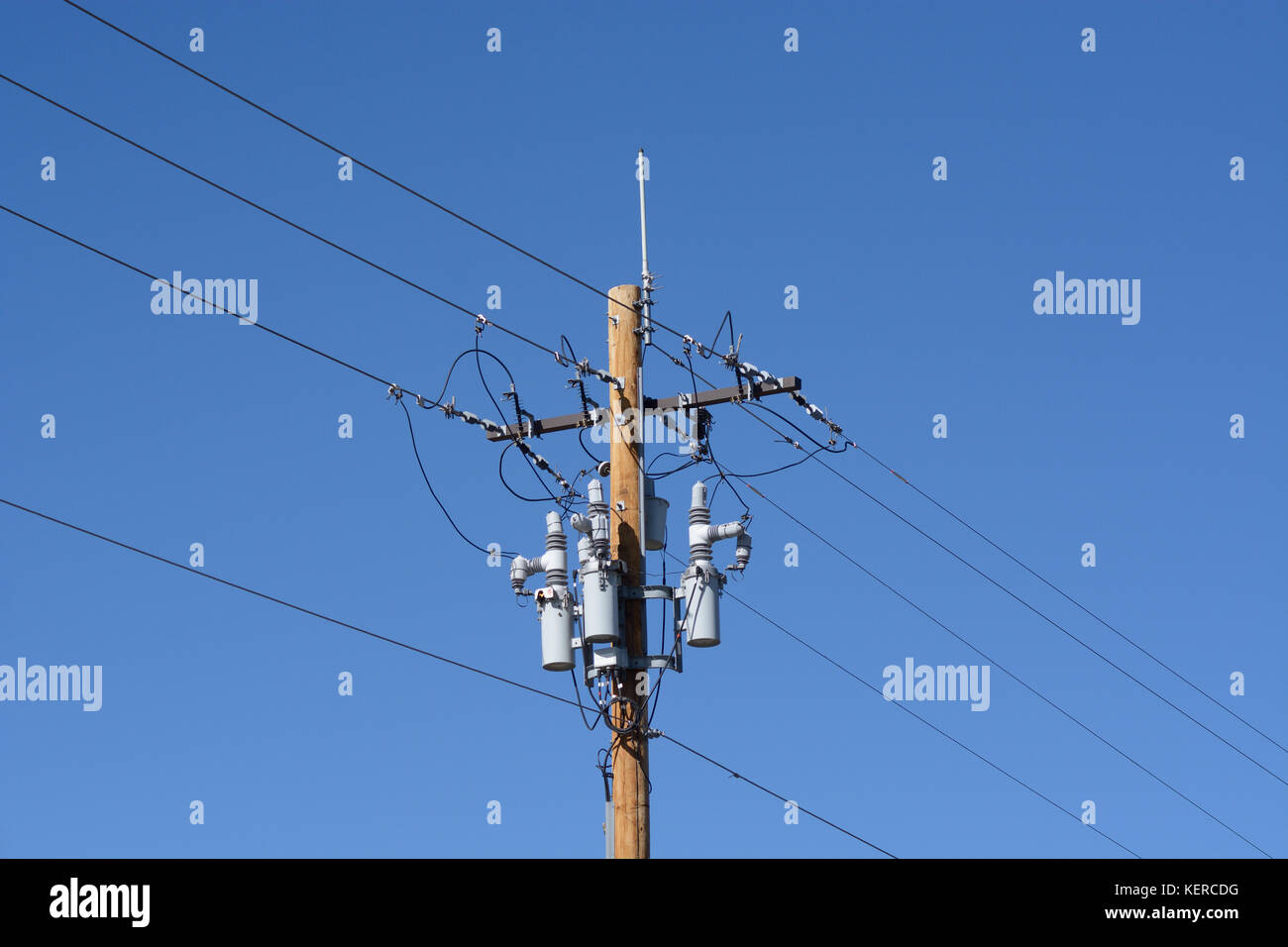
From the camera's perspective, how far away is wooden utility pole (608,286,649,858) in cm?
1644

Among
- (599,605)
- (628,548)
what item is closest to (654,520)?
(628,548)

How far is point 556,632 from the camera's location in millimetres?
17016

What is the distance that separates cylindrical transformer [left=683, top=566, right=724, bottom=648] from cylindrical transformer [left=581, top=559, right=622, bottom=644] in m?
0.64

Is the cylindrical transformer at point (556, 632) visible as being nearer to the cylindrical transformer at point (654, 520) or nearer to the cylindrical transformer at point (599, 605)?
the cylindrical transformer at point (599, 605)

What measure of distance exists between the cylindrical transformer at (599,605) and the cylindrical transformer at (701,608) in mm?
637

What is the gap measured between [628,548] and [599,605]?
0.69m

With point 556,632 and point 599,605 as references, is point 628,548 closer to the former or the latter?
point 599,605

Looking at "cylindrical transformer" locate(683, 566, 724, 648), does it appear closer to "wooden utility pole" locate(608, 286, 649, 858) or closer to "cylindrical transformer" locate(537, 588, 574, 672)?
"wooden utility pole" locate(608, 286, 649, 858)
